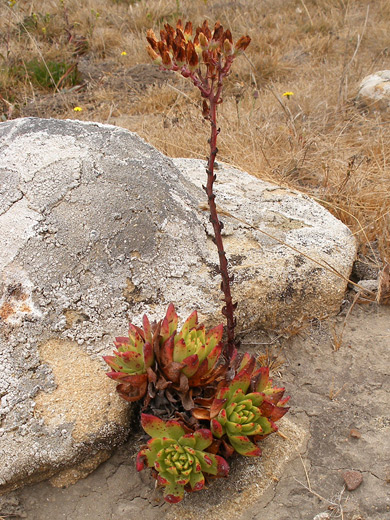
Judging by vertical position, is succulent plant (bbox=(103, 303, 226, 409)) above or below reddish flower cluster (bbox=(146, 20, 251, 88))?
below

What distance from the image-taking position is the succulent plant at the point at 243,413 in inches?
69.4

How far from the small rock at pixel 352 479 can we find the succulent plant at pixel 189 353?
0.63 metres

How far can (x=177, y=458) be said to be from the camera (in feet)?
5.52

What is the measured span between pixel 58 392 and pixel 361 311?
1.69m

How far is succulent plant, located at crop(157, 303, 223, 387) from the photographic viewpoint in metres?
1.83

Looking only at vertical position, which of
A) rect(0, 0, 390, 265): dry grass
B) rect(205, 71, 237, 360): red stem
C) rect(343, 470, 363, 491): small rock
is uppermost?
rect(205, 71, 237, 360): red stem

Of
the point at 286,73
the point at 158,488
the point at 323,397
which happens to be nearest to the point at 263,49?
the point at 286,73

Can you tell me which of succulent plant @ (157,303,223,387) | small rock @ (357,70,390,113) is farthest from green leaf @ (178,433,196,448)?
small rock @ (357,70,390,113)

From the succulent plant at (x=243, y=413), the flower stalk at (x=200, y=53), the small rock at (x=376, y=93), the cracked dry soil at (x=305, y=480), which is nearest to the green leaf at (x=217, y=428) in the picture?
the succulent plant at (x=243, y=413)

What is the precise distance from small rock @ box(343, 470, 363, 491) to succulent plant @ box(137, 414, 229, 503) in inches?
19.4

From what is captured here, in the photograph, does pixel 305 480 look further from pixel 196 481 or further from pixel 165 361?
pixel 165 361

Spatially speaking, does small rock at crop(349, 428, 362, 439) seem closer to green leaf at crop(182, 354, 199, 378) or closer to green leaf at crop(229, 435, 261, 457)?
green leaf at crop(229, 435, 261, 457)

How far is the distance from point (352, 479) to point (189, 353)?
0.79 metres

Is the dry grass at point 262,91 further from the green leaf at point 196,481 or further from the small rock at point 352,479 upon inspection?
the green leaf at point 196,481
